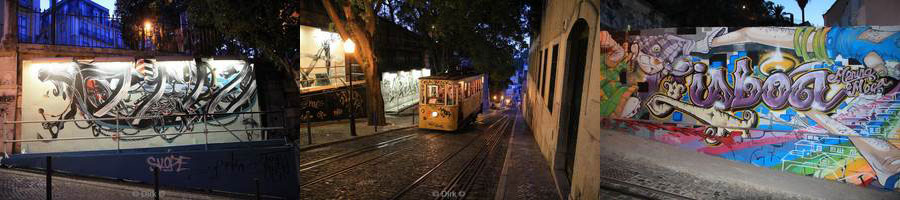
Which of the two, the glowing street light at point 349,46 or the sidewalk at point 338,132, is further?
the glowing street light at point 349,46

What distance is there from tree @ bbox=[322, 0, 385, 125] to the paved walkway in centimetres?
380

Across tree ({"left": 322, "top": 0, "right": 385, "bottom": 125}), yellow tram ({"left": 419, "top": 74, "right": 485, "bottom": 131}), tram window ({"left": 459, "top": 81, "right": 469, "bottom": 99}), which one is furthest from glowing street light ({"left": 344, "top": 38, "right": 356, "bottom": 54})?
tram window ({"left": 459, "top": 81, "right": 469, "bottom": 99})

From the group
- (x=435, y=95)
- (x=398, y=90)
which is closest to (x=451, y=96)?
(x=435, y=95)

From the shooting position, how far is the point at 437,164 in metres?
7.73

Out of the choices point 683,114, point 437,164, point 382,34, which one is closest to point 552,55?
point 683,114

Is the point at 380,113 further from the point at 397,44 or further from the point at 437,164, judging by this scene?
the point at 397,44

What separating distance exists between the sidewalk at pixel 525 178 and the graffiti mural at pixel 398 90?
987 centimetres

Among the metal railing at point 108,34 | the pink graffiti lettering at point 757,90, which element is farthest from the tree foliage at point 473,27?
the pink graffiti lettering at point 757,90

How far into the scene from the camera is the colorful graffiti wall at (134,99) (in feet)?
34.0

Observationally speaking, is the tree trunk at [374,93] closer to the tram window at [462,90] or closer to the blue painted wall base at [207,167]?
the tram window at [462,90]

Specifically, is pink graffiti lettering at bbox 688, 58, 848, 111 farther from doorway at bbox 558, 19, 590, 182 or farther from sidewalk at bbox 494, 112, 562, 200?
sidewalk at bbox 494, 112, 562, 200

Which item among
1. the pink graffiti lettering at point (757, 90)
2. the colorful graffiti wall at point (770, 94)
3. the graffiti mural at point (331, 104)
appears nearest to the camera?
the colorful graffiti wall at point (770, 94)

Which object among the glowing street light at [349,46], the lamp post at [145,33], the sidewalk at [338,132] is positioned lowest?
the sidewalk at [338,132]

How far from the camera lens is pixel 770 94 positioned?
8398 millimetres
